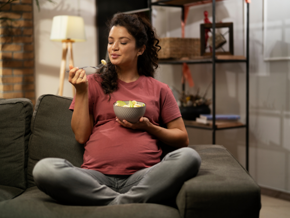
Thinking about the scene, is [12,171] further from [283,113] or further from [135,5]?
[135,5]

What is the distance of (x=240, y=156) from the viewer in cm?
299

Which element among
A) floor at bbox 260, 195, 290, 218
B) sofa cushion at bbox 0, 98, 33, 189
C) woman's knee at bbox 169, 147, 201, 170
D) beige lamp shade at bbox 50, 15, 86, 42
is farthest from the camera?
beige lamp shade at bbox 50, 15, 86, 42

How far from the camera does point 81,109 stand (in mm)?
1544

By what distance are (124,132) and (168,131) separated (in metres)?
0.20

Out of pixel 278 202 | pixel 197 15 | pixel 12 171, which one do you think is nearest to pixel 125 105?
pixel 12 171

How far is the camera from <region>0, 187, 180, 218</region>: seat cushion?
1.17 m

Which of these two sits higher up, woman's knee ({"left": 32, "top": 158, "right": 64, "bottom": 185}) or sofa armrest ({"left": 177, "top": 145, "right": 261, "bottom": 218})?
woman's knee ({"left": 32, "top": 158, "right": 64, "bottom": 185})

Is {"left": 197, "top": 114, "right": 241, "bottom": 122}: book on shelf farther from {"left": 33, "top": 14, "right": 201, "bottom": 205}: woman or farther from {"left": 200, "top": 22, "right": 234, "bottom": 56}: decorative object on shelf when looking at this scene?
{"left": 33, "top": 14, "right": 201, "bottom": 205}: woman

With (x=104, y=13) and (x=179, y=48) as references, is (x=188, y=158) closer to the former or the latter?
(x=179, y=48)

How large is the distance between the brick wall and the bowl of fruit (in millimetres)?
2185

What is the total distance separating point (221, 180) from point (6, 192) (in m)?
0.92

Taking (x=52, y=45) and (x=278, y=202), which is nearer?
(x=278, y=202)

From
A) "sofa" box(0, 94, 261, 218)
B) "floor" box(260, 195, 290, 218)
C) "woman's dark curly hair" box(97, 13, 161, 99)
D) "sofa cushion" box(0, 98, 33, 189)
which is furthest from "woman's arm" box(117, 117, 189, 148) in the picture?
"floor" box(260, 195, 290, 218)

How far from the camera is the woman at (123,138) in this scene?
4.15 feet
